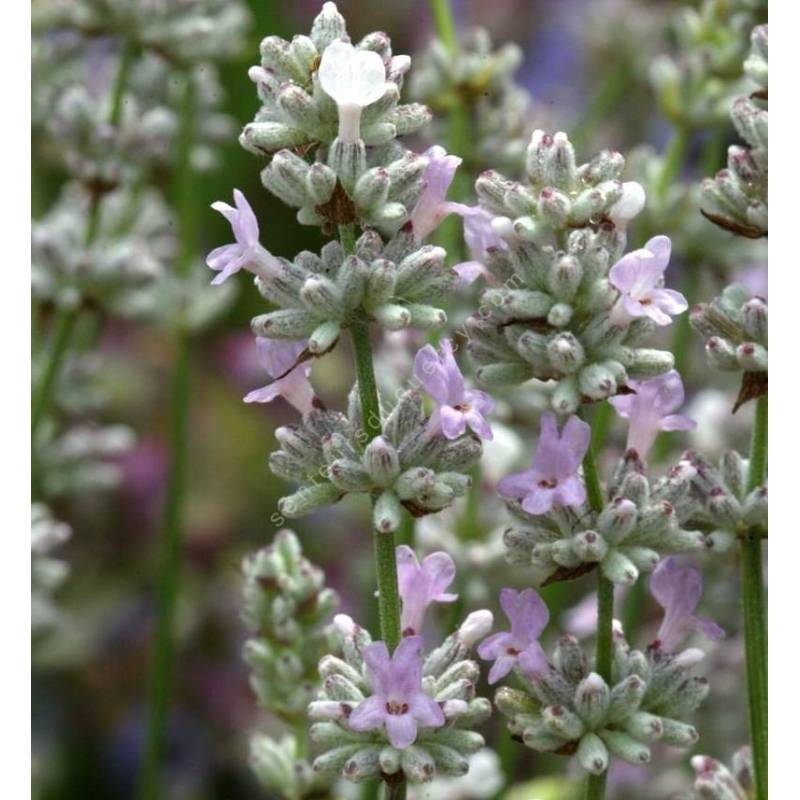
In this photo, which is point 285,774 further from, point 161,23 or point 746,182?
point 161,23

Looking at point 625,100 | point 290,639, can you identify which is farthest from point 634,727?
point 625,100

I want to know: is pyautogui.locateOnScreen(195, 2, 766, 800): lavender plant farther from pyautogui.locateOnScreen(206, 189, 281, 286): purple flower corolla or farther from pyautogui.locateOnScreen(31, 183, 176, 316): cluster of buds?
pyautogui.locateOnScreen(31, 183, 176, 316): cluster of buds

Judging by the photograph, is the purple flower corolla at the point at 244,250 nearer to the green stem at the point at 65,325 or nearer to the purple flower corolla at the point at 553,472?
the purple flower corolla at the point at 553,472

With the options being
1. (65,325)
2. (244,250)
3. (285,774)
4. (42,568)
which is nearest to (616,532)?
(244,250)

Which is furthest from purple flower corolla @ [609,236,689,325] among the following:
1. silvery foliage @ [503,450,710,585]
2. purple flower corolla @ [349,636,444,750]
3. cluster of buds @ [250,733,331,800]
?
cluster of buds @ [250,733,331,800]
